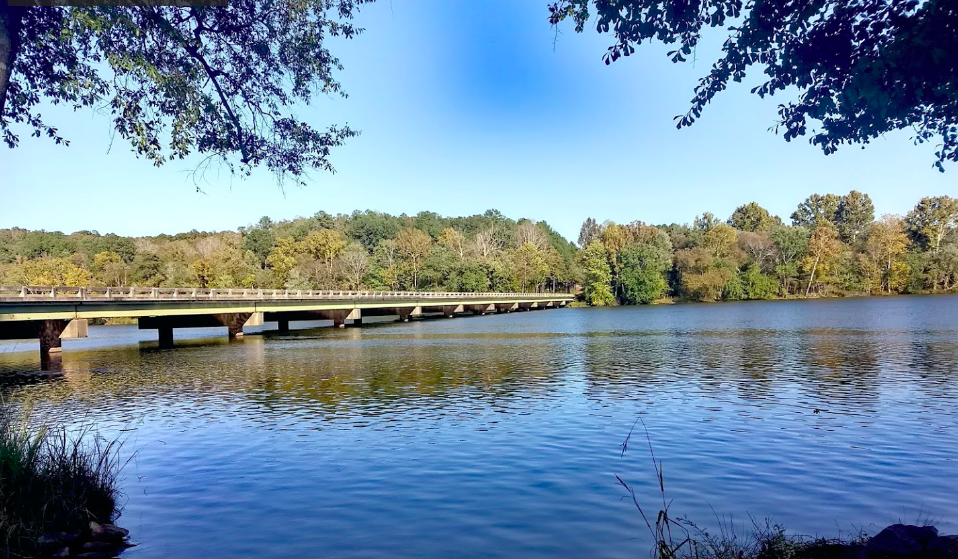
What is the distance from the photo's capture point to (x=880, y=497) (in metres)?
10.3

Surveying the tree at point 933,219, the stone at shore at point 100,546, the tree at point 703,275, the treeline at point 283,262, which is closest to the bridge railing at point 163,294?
the treeline at point 283,262

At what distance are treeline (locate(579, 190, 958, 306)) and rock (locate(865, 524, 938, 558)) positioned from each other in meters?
130

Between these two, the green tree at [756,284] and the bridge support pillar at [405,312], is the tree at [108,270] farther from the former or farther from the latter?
the green tree at [756,284]

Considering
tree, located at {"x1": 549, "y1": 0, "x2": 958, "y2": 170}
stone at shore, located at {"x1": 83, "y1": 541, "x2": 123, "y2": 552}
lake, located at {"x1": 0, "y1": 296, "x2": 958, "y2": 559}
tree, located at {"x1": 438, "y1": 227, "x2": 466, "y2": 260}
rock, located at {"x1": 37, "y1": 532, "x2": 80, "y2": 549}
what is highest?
tree, located at {"x1": 438, "y1": 227, "x2": 466, "y2": 260}

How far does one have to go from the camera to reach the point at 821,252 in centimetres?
13275

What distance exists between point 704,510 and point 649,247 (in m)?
133

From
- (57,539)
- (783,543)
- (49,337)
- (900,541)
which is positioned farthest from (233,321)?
(900,541)

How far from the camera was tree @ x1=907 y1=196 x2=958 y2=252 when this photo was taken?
424ft

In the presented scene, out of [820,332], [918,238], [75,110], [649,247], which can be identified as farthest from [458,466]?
[918,238]

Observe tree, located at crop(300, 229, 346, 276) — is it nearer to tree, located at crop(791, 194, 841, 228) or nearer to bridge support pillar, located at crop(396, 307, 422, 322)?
bridge support pillar, located at crop(396, 307, 422, 322)

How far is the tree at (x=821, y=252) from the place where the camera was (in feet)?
435

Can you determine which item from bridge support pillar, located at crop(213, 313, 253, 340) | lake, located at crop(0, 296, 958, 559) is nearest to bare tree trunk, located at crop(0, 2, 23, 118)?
lake, located at crop(0, 296, 958, 559)

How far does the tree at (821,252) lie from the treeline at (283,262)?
148 ft

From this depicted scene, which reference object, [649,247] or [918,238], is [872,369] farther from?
[918,238]
